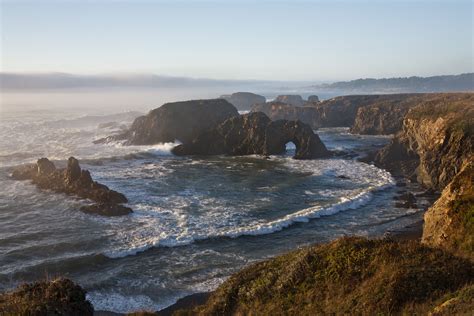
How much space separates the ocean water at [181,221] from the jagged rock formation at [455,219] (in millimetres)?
12409

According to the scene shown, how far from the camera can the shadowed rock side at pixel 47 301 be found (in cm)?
1524

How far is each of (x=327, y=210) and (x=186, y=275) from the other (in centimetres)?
1683

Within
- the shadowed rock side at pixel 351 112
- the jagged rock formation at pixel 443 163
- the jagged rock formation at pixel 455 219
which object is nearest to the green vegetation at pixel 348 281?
the jagged rock formation at pixel 455 219

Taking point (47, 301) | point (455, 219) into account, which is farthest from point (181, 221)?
point (455, 219)

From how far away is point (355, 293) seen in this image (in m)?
14.9

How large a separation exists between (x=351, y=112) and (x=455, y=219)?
9793 centimetres

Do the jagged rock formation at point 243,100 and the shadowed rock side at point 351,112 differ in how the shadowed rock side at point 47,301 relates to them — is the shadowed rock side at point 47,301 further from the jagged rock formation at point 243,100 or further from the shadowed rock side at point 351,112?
the jagged rock formation at point 243,100

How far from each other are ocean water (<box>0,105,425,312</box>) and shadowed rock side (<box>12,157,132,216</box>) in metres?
1.22

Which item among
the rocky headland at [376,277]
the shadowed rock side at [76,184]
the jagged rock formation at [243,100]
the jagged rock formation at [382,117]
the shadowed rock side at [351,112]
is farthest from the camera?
the jagged rock formation at [243,100]

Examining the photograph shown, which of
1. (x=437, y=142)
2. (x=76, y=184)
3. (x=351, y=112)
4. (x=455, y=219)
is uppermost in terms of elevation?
(x=351, y=112)

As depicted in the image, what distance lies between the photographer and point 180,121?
8150 centimetres

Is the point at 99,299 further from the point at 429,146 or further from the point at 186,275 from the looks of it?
the point at 429,146

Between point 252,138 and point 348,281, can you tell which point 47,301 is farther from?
point 252,138

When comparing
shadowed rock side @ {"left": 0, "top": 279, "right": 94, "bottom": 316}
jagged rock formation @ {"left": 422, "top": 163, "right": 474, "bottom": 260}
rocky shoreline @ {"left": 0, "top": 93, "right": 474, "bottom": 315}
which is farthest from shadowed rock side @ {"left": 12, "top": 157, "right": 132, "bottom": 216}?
jagged rock formation @ {"left": 422, "top": 163, "right": 474, "bottom": 260}
